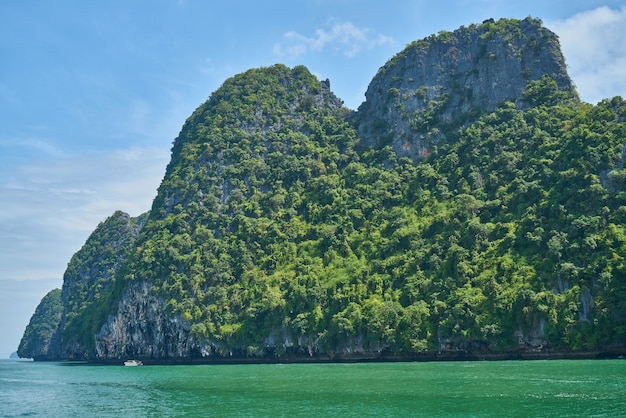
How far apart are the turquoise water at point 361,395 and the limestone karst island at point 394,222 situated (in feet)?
47.3

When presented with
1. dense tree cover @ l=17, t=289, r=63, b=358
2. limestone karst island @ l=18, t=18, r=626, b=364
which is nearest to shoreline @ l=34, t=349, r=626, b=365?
limestone karst island @ l=18, t=18, r=626, b=364

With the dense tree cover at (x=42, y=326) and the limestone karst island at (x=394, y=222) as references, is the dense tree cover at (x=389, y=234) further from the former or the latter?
the dense tree cover at (x=42, y=326)

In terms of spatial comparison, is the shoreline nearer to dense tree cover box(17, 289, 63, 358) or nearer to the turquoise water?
the turquoise water

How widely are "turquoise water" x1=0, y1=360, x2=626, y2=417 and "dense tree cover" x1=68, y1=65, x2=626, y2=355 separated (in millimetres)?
13828

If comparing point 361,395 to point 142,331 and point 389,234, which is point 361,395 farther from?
point 142,331


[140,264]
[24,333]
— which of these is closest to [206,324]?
[140,264]

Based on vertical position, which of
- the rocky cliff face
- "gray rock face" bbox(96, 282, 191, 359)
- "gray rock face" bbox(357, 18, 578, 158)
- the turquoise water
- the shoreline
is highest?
"gray rock face" bbox(357, 18, 578, 158)

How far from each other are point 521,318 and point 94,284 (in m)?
102

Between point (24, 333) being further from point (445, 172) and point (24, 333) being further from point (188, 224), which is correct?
point (445, 172)

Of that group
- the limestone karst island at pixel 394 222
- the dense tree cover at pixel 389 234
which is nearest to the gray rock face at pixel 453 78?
the limestone karst island at pixel 394 222

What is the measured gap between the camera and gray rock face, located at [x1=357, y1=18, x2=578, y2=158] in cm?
8550

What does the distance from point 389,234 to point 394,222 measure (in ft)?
6.32

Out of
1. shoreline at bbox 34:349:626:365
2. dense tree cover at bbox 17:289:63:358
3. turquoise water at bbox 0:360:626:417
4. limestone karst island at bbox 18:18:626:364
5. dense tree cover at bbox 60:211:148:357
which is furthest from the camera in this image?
dense tree cover at bbox 17:289:63:358

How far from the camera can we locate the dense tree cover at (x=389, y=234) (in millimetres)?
56844
